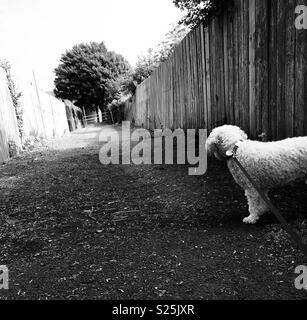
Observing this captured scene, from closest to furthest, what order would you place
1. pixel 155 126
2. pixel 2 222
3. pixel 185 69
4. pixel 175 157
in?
pixel 2 222, pixel 175 157, pixel 185 69, pixel 155 126

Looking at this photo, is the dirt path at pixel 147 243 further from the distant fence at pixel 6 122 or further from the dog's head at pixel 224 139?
the distant fence at pixel 6 122

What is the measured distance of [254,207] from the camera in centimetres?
333

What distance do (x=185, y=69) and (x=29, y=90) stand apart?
790cm

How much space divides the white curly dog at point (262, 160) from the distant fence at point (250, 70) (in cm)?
76

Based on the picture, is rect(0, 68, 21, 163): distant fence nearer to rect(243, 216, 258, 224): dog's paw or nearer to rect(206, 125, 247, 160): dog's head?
rect(206, 125, 247, 160): dog's head

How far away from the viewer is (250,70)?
4.68 metres

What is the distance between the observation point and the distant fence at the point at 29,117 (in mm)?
9000

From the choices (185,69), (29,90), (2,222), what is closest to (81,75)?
(29,90)

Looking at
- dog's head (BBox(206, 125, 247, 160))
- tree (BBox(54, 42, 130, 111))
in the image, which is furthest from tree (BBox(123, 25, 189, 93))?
tree (BBox(54, 42, 130, 111))

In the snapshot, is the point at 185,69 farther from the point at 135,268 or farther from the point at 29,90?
the point at 29,90

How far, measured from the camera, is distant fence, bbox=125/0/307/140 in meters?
3.74
